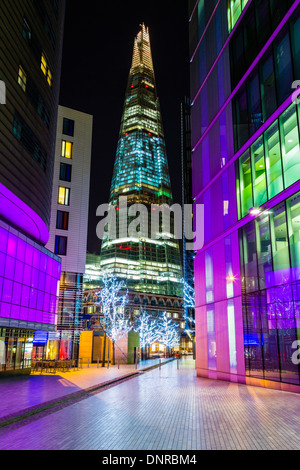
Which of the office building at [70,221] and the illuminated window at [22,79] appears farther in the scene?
the office building at [70,221]

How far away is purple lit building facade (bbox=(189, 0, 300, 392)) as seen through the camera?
18.2 m

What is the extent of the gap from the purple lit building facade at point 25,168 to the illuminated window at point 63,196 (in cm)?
1633

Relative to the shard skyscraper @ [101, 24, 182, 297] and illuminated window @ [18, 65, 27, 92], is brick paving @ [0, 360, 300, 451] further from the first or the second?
the shard skyscraper @ [101, 24, 182, 297]

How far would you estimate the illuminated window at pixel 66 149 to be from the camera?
49100 millimetres

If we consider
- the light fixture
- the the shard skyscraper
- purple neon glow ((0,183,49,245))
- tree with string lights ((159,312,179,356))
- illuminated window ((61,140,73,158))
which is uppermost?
the the shard skyscraper

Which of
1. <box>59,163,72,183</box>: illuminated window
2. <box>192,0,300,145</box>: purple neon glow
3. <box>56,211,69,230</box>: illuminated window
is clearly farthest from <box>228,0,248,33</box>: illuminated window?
<box>56,211,69,230</box>: illuminated window

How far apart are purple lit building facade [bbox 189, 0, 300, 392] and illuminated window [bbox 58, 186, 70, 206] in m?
22.2

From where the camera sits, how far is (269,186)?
65.8 ft

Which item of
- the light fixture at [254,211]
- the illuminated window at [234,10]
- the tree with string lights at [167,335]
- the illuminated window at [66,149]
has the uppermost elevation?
the illuminated window at [66,149]

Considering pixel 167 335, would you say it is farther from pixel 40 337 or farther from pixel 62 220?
pixel 40 337

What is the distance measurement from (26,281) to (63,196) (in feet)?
73.5

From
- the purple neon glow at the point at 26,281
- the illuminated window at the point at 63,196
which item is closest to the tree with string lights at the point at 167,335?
the illuminated window at the point at 63,196

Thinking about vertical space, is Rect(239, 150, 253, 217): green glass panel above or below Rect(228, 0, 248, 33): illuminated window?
below

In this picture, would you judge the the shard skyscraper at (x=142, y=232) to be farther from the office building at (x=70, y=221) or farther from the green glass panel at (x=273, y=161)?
the green glass panel at (x=273, y=161)
